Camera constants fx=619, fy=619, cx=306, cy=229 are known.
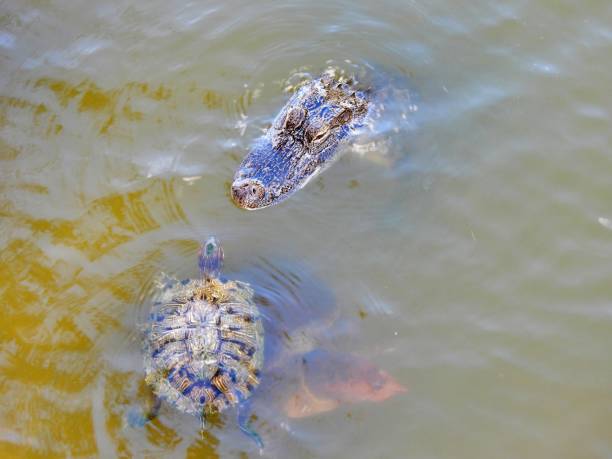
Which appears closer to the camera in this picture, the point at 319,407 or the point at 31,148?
the point at 319,407

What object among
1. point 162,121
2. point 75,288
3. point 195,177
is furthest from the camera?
point 162,121

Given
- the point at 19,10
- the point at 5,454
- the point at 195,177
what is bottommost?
the point at 5,454

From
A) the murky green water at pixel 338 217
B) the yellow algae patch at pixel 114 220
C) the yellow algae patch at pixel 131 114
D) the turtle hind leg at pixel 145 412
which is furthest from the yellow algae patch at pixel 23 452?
the yellow algae patch at pixel 131 114

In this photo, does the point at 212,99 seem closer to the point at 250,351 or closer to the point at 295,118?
the point at 295,118

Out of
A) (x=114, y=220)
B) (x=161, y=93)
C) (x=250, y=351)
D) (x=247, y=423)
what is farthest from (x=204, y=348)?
(x=161, y=93)

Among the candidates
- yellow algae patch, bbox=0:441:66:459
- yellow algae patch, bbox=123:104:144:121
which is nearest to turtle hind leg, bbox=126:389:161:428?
yellow algae patch, bbox=0:441:66:459

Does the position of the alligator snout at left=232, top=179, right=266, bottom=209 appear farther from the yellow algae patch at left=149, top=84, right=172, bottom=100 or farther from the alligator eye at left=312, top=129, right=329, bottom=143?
the yellow algae patch at left=149, top=84, right=172, bottom=100

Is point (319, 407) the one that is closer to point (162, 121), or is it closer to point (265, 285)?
point (265, 285)

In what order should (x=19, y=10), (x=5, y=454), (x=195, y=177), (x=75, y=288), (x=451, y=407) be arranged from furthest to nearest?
(x=19, y=10) < (x=195, y=177) < (x=75, y=288) < (x=451, y=407) < (x=5, y=454)

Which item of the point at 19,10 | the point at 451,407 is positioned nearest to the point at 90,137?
the point at 19,10
